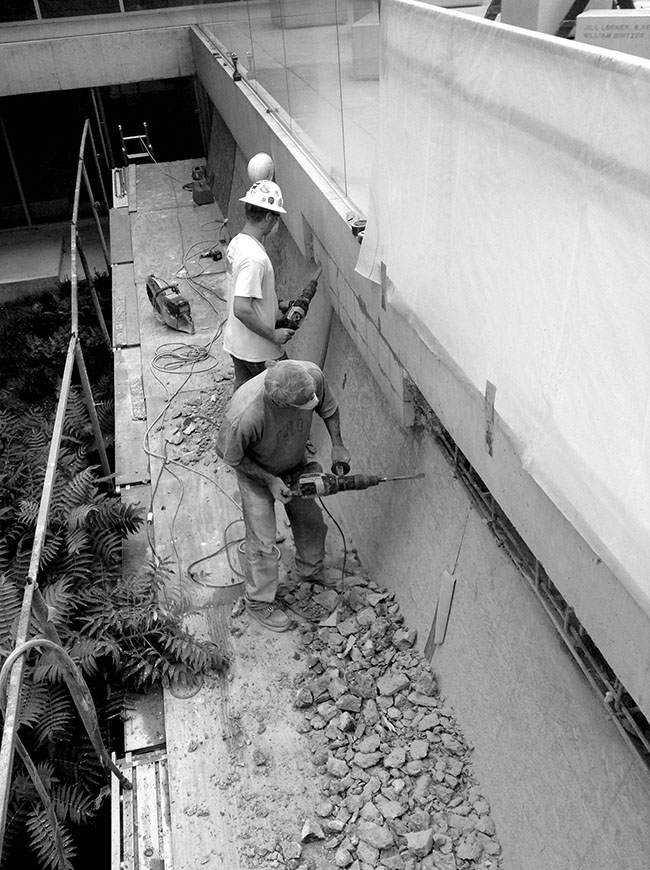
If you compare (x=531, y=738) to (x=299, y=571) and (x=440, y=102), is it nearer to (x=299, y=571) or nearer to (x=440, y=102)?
(x=299, y=571)

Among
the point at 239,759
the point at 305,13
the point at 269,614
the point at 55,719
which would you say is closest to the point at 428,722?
the point at 239,759

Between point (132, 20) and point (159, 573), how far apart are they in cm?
1402

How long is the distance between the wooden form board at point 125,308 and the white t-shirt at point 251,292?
332cm

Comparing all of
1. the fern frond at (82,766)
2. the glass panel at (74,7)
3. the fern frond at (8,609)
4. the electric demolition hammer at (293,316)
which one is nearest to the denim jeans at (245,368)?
the electric demolition hammer at (293,316)

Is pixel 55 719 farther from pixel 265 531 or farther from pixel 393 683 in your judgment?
pixel 393 683

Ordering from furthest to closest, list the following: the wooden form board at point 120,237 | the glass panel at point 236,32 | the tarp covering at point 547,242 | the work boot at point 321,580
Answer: the wooden form board at point 120,237, the glass panel at point 236,32, the work boot at point 321,580, the tarp covering at point 547,242

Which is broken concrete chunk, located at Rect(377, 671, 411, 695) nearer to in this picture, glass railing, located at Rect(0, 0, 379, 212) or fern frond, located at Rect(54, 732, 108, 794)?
fern frond, located at Rect(54, 732, 108, 794)

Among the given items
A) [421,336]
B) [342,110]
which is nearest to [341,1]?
[342,110]

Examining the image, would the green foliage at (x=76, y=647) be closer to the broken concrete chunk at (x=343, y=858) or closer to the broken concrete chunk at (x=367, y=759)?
the broken concrete chunk at (x=367, y=759)

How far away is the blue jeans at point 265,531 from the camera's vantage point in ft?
15.8

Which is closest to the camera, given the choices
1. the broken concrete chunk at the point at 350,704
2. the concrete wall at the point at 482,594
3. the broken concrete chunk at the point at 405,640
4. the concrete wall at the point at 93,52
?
the concrete wall at the point at 482,594

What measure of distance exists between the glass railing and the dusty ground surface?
302 centimetres

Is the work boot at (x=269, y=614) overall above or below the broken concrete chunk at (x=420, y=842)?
below

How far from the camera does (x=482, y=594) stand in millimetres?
3877
